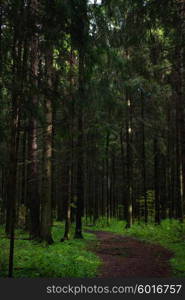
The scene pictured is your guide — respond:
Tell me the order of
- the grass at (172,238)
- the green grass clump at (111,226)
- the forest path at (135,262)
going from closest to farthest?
the forest path at (135,262), the grass at (172,238), the green grass clump at (111,226)

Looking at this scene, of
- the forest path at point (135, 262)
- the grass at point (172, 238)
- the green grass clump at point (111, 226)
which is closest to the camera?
the forest path at point (135, 262)

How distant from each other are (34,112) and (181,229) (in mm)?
10819

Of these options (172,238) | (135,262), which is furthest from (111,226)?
(135,262)

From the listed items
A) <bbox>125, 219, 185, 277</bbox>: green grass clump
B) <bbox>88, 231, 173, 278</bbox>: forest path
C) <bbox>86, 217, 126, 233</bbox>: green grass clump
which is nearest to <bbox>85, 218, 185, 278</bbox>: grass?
<bbox>125, 219, 185, 277</bbox>: green grass clump

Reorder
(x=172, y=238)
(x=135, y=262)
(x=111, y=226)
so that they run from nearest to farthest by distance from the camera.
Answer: (x=135, y=262) < (x=172, y=238) < (x=111, y=226)

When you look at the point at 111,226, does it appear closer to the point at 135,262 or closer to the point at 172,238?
the point at 172,238

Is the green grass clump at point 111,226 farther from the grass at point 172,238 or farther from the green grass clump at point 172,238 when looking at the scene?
the green grass clump at point 172,238

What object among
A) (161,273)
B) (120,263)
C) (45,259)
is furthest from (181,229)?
(45,259)

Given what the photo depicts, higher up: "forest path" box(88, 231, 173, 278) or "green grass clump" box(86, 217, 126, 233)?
"forest path" box(88, 231, 173, 278)

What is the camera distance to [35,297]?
5273 millimetres

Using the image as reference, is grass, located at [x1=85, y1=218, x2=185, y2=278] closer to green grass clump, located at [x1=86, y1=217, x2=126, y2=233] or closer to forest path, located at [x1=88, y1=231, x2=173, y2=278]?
forest path, located at [x1=88, y1=231, x2=173, y2=278]

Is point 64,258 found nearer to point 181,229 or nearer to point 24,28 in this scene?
point 24,28

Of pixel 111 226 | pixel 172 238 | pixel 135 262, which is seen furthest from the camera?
pixel 111 226

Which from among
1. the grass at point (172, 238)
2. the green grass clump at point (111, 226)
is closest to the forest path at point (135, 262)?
the grass at point (172, 238)
